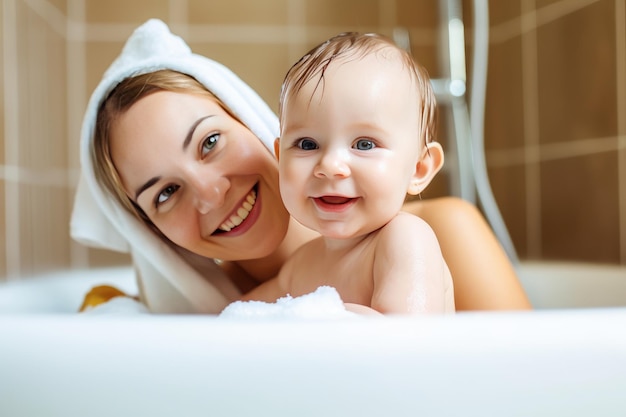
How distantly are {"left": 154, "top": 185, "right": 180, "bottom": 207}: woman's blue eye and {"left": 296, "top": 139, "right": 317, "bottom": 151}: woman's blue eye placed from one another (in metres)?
0.27

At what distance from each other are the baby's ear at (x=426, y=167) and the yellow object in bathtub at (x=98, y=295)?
67 cm

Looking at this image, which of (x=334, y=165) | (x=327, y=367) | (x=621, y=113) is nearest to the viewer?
(x=327, y=367)

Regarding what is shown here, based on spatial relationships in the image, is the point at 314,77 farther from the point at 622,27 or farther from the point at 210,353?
the point at 622,27

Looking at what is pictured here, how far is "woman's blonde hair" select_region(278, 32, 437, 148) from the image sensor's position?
69 cm

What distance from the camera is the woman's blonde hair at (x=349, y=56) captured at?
69cm

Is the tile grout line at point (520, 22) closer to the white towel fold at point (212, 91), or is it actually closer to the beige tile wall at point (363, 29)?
the beige tile wall at point (363, 29)

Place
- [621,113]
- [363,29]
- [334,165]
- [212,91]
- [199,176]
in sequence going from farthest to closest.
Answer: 1. [621,113]
2. [363,29]
3. [212,91]
4. [199,176]
5. [334,165]

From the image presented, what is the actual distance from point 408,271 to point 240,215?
319mm

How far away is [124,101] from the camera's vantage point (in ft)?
3.09

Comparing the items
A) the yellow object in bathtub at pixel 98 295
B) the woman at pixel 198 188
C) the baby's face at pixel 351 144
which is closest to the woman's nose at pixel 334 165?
the baby's face at pixel 351 144

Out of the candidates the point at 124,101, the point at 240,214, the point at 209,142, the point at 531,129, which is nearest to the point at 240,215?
the point at 240,214

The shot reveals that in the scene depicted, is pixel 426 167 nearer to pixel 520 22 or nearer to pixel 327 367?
pixel 327 367

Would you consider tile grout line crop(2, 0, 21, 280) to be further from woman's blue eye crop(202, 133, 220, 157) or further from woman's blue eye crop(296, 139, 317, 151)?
woman's blue eye crop(296, 139, 317, 151)

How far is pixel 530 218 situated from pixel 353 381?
1.39m
